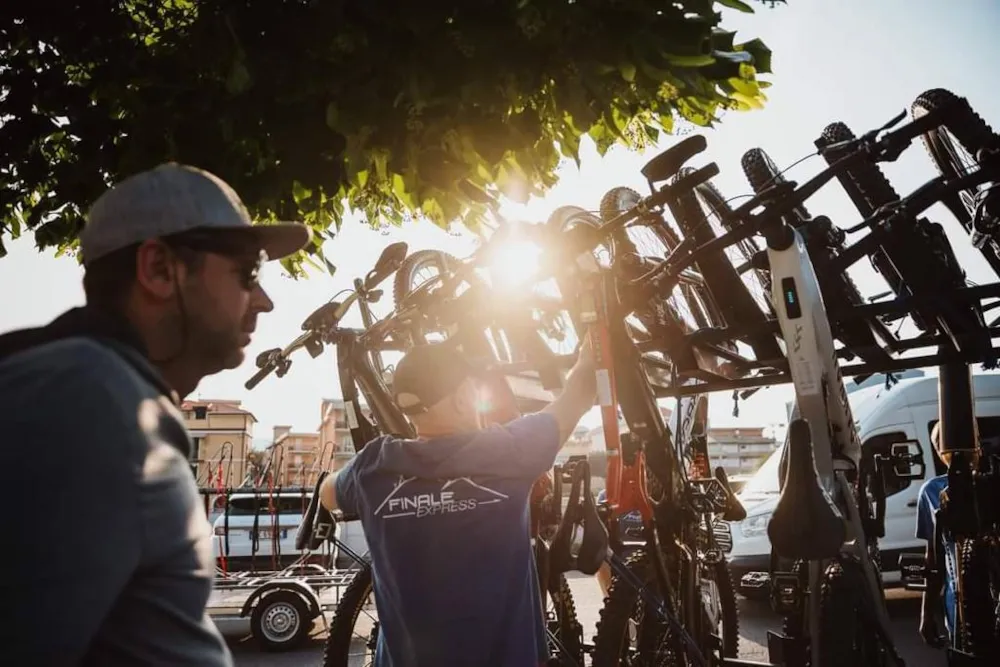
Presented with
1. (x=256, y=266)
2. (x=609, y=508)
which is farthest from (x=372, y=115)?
(x=609, y=508)

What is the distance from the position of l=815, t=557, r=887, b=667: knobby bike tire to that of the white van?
232 inches

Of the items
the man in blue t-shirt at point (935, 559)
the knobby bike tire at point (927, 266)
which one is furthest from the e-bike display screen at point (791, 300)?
the man in blue t-shirt at point (935, 559)

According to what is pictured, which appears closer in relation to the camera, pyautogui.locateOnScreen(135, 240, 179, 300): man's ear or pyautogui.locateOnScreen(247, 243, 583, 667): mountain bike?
pyautogui.locateOnScreen(135, 240, 179, 300): man's ear

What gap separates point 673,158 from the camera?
3232mm

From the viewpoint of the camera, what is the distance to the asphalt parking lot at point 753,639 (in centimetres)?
718

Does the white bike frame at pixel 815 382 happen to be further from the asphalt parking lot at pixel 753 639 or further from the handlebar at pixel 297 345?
the asphalt parking lot at pixel 753 639

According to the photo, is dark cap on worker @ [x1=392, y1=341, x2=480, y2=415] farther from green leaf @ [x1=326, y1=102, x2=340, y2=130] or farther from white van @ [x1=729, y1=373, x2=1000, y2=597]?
white van @ [x1=729, y1=373, x2=1000, y2=597]

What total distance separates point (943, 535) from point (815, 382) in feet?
9.54

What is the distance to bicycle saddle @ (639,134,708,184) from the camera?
10.2 feet

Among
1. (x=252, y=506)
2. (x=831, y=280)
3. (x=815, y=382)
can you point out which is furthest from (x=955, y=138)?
(x=252, y=506)

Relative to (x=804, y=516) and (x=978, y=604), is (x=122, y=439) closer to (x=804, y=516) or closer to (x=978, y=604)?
(x=804, y=516)

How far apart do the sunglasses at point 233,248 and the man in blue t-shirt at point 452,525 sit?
126cm

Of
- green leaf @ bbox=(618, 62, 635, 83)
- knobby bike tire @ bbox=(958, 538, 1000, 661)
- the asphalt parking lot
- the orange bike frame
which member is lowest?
the asphalt parking lot

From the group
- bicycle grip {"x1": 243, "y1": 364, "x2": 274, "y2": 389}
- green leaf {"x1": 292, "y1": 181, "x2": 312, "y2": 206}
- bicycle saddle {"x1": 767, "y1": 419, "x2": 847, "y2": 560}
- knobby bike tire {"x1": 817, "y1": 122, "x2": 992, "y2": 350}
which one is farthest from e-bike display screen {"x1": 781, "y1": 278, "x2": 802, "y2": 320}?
bicycle grip {"x1": 243, "y1": 364, "x2": 274, "y2": 389}
